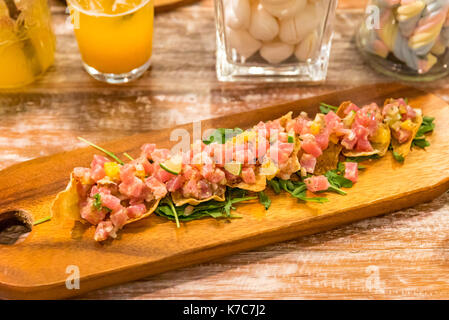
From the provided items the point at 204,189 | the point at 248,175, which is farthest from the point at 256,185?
the point at 204,189

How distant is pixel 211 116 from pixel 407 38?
2.54ft

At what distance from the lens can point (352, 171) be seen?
171cm

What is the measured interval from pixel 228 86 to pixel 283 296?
0.94 metres

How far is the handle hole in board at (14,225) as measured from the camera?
1587 mm

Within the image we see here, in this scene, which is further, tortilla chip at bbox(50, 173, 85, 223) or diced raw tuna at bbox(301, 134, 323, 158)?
diced raw tuna at bbox(301, 134, 323, 158)

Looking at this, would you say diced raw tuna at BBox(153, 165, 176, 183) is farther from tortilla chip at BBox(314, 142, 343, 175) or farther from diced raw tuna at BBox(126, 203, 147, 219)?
tortilla chip at BBox(314, 142, 343, 175)

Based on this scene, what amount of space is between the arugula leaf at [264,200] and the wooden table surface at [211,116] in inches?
5.2

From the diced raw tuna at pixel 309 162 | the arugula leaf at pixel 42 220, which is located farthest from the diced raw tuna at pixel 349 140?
the arugula leaf at pixel 42 220

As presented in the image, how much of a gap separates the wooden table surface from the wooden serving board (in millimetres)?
50

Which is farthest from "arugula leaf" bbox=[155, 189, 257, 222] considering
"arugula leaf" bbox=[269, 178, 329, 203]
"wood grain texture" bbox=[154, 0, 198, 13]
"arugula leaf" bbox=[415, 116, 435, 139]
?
"wood grain texture" bbox=[154, 0, 198, 13]

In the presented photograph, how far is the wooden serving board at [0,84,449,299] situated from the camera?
58.6 inches

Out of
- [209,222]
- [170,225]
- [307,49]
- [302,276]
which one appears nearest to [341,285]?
[302,276]

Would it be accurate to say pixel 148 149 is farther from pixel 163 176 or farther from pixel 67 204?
pixel 67 204

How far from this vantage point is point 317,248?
1649mm
